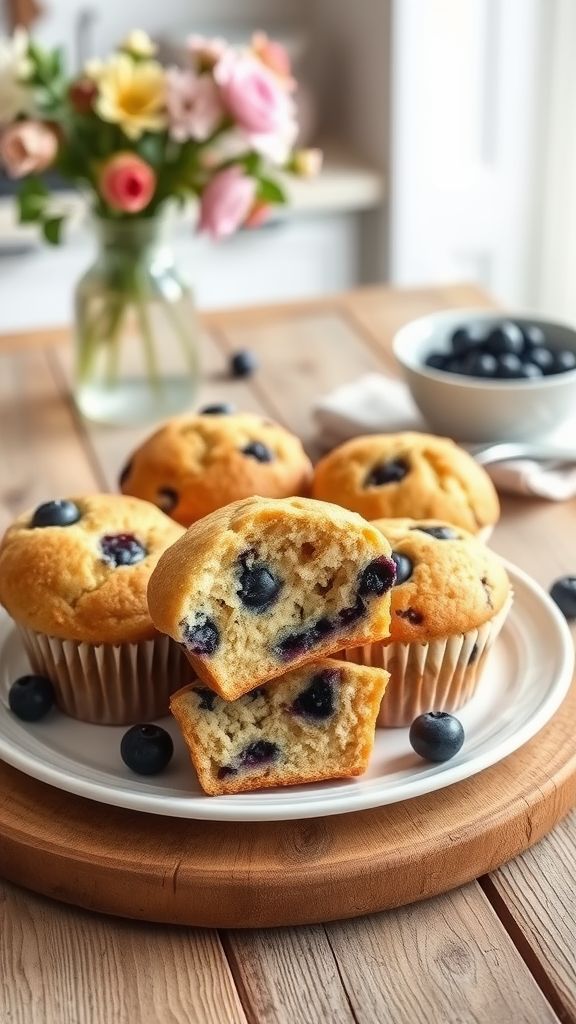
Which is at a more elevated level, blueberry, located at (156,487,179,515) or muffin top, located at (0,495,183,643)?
muffin top, located at (0,495,183,643)

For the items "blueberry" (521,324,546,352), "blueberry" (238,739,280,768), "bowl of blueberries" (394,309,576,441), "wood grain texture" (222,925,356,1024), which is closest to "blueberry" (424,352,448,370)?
"bowl of blueberries" (394,309,576,441)

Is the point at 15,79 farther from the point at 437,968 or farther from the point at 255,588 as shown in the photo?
the point at 437,968

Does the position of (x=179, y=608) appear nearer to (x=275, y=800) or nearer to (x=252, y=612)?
(x=252, y=612)

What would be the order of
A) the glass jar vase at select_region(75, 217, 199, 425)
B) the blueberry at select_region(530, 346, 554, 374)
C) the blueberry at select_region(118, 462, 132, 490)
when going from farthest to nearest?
the glass jar vase at select_region(75, 217, 199, 425) < the blueberry at select_region(530, 346, 554, 374) < the blueberry at select_region(118, 462, 132, 490)

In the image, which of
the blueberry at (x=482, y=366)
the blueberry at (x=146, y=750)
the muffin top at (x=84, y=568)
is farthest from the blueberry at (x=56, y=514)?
the blueberry at (x=482, y=366)

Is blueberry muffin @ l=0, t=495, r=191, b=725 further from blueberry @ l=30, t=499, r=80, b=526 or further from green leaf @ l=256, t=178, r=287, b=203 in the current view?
green leaf @ l=256, t=178, r=287, b=203

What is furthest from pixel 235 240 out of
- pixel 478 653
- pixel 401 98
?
pixel 478 653

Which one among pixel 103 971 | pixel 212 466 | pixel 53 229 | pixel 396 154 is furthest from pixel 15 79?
pixel 396 154
